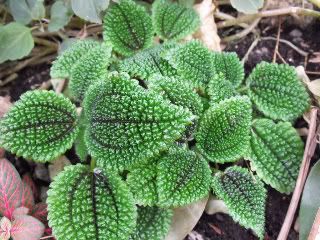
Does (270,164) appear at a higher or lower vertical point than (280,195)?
higher

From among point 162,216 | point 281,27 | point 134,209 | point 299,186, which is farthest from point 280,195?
point 281,27

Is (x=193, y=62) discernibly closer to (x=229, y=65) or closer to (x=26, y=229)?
(x=229, y=65)

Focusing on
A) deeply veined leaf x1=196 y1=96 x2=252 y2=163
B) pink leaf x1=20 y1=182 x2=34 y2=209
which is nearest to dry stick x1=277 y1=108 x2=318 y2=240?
deeply veined leaf x1=196 y1=96 x2=252 y2=163

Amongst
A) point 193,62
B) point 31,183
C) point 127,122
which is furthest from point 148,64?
point 31,183

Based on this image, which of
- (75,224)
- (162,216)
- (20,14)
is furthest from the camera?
(20,14)

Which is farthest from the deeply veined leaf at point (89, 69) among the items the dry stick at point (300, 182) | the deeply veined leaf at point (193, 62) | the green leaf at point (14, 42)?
the dry stick at point (300, 182)

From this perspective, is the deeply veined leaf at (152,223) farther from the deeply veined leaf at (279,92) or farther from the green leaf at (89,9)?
the green leaf at (89,9)

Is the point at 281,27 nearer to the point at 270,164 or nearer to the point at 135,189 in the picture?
the point at 270,164
